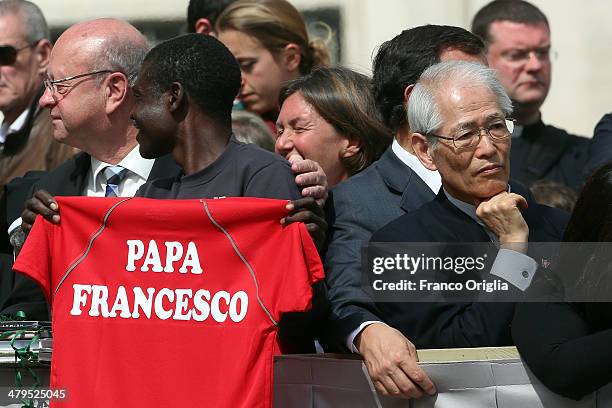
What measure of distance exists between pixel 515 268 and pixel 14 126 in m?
3.41

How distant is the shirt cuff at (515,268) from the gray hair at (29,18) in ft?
11.2

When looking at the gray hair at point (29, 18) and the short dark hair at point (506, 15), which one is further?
the short dark hair at point (506, 15)

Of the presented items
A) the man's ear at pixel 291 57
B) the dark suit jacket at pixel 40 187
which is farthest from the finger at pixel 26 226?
the man's ear at pixel 291 57

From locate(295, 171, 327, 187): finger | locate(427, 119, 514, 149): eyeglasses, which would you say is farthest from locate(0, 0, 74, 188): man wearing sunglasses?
locate(427, 119, 514, 149): eyeglasses

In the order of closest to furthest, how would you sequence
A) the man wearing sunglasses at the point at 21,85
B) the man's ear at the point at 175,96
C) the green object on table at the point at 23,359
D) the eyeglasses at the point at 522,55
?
the green object on table at the point at 23,359 < the man's ear at the point at 175,96 < the man wearing sunglasses at the point at 21,85 < the eyeglasses at the point at 522,55

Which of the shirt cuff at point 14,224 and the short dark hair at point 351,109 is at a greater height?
the short dark hair at point 351,109

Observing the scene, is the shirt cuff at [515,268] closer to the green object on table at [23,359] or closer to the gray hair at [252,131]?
the green object on table at [23,359]

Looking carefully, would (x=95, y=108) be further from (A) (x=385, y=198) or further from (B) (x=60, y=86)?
(A) (x=385, y=198)

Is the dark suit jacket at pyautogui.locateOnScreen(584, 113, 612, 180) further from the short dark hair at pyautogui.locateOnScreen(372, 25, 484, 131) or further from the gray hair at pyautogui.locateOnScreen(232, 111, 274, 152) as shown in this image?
the gray hair at pyautogui.locateOnScreen(232, 111, 274, 152)

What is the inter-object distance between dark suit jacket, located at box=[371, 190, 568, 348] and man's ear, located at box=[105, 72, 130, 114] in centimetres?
136

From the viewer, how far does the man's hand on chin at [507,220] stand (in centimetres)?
407

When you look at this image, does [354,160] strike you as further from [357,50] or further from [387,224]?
[357,50]

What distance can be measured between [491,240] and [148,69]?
4.24 feet

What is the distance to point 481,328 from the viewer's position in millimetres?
4027
